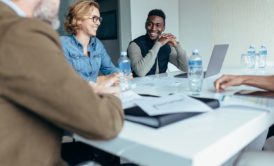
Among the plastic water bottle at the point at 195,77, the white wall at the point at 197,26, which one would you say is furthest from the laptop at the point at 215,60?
the white wall at the point at 197,26

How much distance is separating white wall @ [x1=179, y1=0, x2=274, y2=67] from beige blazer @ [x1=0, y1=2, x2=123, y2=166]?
8.77 ft

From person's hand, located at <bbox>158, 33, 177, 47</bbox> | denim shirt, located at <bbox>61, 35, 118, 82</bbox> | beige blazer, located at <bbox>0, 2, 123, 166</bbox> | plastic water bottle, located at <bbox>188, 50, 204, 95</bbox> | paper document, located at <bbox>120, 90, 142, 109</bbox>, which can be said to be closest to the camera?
beige blazer, located at <bbox>0, 2, 123, 166</bbox>

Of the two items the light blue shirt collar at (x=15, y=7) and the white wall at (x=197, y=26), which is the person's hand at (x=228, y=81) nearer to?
the light blue shirt collar at (x=15, y=7)

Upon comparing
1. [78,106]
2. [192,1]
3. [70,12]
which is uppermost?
[192,1]

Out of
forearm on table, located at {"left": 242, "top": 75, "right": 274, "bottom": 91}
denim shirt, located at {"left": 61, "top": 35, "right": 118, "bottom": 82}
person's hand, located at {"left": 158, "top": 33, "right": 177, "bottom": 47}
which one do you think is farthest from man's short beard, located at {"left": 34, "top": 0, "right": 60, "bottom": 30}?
person's hand, located at {"left": 158, "top": 33, "right": 177, "bottom": 47}

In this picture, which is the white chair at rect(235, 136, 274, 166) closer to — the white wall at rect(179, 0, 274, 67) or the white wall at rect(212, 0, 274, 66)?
the white wall at rect(179, 0, 274, 67)

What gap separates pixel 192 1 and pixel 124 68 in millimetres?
2566

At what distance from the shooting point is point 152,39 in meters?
2.81

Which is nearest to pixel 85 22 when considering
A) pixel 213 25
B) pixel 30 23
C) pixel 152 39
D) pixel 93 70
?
pixel 93 70

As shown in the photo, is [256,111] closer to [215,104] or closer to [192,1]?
[215,104]

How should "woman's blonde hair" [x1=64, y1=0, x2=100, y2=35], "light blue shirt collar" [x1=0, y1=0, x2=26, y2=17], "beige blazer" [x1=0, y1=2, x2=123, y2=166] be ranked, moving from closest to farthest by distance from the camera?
"beige blazer" [x1=0, y1=2, x2=123, y2=166], "light blue shirt collar" [x1=0, y1=0, x2=26, y2=17], "woman's blonde hair" [x1=64, y1=0, x2=100, y2=35]

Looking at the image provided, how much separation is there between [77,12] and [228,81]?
1.35 meters

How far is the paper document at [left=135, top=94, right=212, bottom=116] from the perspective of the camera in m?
0.89

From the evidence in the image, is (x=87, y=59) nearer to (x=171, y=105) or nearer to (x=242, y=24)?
(x=171, y=105)
